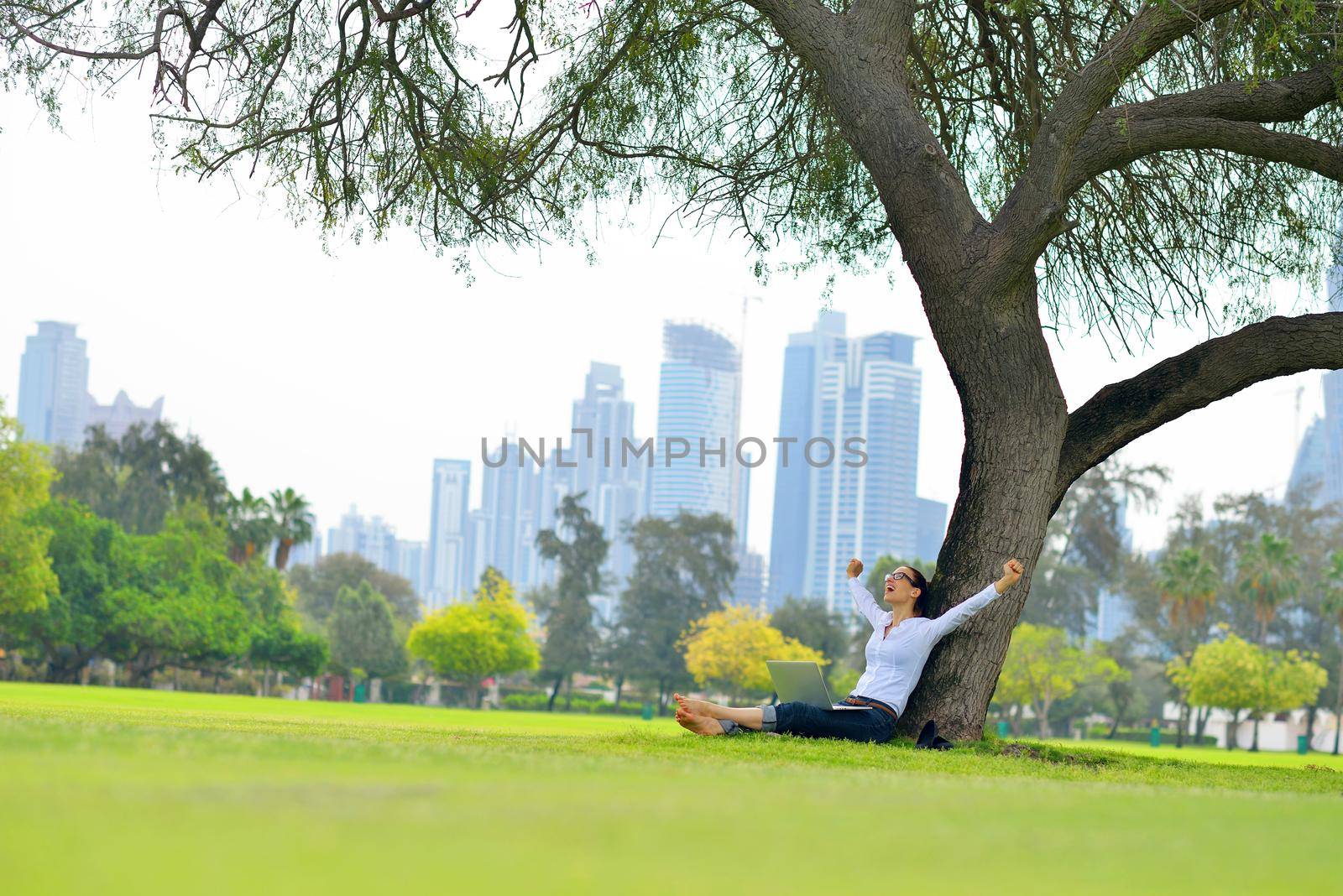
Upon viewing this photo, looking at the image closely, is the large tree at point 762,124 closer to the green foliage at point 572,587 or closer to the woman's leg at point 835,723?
the woman's leg at point 835,723

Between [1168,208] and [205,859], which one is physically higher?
[1168,208]

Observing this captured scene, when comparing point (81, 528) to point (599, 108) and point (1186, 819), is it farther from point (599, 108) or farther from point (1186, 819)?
point (1186, 819)

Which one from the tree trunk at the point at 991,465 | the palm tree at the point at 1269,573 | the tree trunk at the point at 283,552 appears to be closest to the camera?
the tree trunk at the point at 991,465

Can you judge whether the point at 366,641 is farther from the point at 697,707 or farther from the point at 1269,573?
the point at 697,707

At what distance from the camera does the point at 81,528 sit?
4834cm

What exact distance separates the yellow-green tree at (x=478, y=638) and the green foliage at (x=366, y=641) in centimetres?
705

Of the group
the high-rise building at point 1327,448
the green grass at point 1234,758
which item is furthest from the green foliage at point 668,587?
the high-rise building at point 1327,448

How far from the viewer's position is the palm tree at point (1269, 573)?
55.4 meters

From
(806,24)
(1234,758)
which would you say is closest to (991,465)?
(806,24)

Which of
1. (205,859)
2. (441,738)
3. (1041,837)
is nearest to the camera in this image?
(205,859)

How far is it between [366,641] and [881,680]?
2356 inches

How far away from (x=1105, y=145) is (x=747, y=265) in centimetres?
549

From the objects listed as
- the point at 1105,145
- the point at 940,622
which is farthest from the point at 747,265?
the point at 940,622

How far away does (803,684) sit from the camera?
8.62 m
